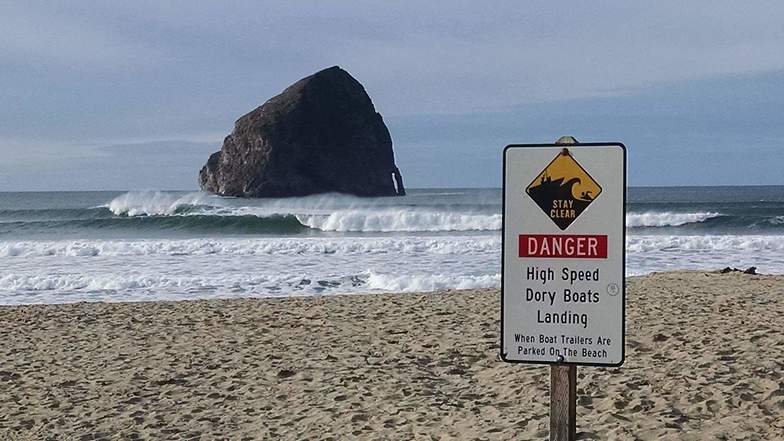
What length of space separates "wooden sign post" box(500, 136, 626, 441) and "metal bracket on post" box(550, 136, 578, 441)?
0.09m

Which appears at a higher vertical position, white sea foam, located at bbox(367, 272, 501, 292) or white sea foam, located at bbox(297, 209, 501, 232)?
white sea foam, located at bbox(297, 209, 501, 232)

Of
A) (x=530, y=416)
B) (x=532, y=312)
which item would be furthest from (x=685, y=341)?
(x=532, y=312)

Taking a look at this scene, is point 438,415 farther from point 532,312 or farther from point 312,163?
point 312,163

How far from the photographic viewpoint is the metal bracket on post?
9.11 ft

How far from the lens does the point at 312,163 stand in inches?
2940

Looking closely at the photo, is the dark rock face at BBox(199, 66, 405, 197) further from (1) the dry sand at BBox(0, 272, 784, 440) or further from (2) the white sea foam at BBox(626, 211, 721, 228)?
(1) the dry sand at BBox(0, 272, 784, 440)

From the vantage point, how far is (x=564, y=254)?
2.60 metres

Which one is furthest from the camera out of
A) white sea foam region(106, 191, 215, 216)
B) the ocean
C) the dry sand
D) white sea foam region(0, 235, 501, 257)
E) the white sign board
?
white sea foam region(106, 191, 215, 216)

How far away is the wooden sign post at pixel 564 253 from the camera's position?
2.54 m

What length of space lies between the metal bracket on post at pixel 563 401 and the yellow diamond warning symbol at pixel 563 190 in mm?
535

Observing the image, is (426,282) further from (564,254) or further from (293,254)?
(564,254)

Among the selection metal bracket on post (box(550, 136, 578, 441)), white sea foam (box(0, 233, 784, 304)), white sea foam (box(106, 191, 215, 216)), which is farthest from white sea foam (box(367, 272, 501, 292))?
white sea foam (box(106, 191, 215, 216))

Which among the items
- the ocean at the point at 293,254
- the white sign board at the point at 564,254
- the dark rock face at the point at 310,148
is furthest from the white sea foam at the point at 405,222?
the dark rock face at the point at 310,148

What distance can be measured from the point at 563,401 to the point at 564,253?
57 cm
